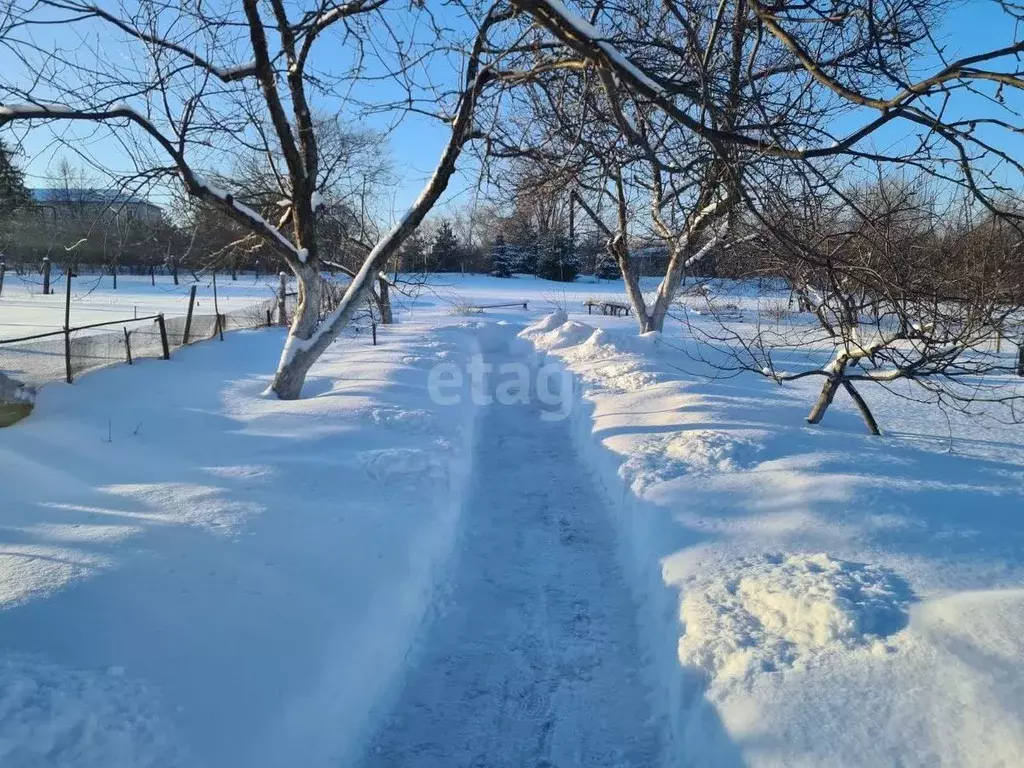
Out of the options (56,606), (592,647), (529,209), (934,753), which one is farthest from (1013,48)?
(529,209)

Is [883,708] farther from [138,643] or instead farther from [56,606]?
[56,606]

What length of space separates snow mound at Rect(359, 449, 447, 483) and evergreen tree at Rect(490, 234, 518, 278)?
41300mm

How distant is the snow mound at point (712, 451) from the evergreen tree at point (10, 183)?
6833mm

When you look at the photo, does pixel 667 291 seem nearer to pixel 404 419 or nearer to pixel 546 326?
pixel 546 326

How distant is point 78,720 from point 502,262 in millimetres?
49355

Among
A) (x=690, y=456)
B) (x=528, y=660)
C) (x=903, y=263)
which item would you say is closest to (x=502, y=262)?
(x=690, y=456)

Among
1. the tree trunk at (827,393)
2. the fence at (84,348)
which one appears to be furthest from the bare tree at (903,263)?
the fence at (84,348)

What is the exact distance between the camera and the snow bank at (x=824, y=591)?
289cm

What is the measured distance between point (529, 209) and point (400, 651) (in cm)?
544

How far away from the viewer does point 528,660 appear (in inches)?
160

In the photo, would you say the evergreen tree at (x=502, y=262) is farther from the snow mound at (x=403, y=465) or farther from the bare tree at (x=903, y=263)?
the bare tree at (x=903, y=263)

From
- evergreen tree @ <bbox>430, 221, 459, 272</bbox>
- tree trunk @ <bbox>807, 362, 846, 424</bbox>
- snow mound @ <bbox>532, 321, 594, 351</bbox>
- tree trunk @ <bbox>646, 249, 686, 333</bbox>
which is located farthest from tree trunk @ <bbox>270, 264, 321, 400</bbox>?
evergreen tree @ <bbox>430, 221, 459, 272</bbox>

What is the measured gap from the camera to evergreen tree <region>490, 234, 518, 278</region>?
48250mm

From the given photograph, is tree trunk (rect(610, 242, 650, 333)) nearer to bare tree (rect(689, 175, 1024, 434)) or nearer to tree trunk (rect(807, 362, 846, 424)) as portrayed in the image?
tree trunk (rect(807, 362, 846, 424))
